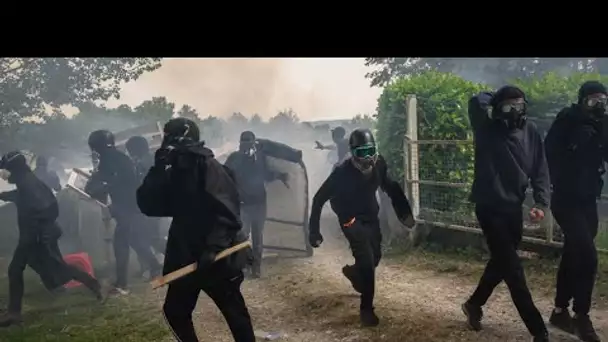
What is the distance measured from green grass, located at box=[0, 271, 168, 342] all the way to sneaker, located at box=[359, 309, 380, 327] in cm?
100

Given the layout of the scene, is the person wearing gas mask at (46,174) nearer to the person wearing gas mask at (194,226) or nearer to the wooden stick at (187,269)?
the person wearing gas mask at (194,226)

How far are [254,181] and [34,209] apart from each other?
4.11 feet

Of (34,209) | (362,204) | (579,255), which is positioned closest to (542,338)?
(579,255)

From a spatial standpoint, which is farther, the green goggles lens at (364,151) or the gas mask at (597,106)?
the green goggles lens at (364,151)

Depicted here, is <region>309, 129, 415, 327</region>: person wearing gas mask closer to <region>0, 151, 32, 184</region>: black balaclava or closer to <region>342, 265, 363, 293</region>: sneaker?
<region>342, 265, 363, 293</region>: sneaker

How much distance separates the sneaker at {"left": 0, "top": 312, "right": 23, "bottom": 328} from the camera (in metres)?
3.26

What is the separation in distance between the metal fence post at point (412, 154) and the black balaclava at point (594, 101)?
3.35ft

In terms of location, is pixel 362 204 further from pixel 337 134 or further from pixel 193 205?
pixel 193 205

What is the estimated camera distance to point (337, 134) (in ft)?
10.7

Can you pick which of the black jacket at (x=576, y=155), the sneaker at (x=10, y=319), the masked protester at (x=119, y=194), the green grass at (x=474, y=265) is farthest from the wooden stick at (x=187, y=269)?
the black jacket at (x=576, y=155)

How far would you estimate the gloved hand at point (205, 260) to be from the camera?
2613mm

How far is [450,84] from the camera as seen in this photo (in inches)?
134
